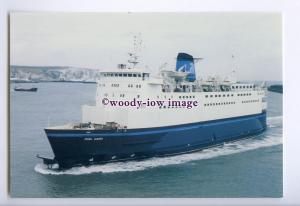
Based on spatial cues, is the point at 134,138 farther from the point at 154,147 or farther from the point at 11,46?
the point at 11,46

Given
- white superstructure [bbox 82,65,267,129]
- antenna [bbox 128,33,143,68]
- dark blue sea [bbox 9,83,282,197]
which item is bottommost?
dark blue sea [bbox 9,83,282,197]

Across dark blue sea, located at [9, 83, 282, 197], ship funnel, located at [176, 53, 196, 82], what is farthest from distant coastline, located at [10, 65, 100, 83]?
ship funnel, located at [176, 53, 196, 82]

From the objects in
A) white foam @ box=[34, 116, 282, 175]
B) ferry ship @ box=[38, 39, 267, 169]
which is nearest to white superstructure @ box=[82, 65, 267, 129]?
ferry ship @ box=[38, 39, 267, 169]

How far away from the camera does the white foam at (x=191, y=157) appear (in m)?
2.02

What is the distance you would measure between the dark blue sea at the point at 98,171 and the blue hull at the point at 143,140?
0.04 meters

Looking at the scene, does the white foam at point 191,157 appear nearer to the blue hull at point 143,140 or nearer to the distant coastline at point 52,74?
the blue hull at point 143,140

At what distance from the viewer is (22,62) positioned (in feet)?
6.64

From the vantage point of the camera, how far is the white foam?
2.02 m

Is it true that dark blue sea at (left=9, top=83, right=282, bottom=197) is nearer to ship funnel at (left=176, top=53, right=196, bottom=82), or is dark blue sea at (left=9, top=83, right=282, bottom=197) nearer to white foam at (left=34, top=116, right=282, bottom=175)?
white foam at (left=34, top=116, right=282, bottom=175)

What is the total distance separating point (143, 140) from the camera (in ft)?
6.70

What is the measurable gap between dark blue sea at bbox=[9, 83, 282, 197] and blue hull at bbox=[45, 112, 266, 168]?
0.04 meters

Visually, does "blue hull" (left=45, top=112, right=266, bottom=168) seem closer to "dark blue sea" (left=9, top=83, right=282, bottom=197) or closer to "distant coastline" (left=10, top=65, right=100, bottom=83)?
"dark blue sea" (left=9, top=83, right=282, bottom=197)

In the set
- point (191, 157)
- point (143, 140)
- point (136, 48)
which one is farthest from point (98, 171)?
point (136, 48)

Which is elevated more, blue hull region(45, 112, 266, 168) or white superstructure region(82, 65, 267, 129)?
white superstructure region(82, 65, 267, 129)
